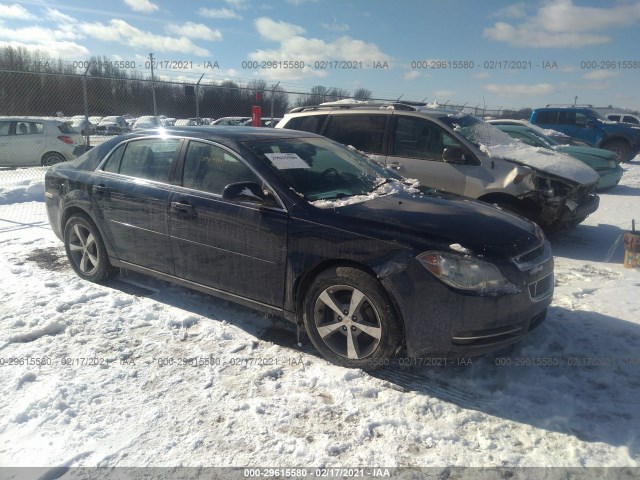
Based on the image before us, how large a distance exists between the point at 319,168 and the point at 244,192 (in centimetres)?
74

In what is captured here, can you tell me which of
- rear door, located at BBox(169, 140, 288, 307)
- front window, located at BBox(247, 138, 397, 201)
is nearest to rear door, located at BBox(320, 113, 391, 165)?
front window, located at BBox(247, 138, 397, 201)

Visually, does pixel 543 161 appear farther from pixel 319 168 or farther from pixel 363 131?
pixel 319 168

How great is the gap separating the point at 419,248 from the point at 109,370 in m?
2.22

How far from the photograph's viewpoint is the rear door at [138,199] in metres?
4.09

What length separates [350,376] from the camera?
314 centimetres

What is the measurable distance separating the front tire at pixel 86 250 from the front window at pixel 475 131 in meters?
4.31

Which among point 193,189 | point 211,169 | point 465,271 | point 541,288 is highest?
point 211,169

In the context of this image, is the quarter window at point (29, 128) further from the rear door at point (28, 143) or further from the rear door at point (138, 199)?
the rear door at point (138, 199)

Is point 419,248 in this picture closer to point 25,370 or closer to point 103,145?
point 25,370

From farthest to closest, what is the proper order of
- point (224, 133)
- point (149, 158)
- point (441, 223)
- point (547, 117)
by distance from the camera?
point (547, 117) → point (149, 158) → point (224, 133) → point (441, 223)

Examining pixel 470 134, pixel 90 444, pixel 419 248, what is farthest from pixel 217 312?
pixel 470 134

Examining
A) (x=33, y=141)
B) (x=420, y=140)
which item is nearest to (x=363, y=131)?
(x=420, y=140)

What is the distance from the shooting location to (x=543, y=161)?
624 cm

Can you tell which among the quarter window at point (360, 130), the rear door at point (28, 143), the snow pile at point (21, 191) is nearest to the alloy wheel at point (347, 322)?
the quarter window at point (360, 130)
